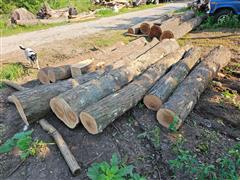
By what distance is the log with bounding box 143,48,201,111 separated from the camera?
486 centimetres

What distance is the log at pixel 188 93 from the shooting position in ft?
14.5

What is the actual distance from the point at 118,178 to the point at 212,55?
15.2ft

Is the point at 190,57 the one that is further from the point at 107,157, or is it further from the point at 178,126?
the point at 107,157

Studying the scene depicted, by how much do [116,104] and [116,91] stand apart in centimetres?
56

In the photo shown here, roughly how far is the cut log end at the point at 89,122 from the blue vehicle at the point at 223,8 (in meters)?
8.85

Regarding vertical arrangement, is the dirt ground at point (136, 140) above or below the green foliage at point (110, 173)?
below

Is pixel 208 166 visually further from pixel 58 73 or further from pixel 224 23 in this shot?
pixel 224 23

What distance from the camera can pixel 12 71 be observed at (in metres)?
7.36

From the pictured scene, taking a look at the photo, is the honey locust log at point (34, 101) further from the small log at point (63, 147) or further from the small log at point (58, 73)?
the small log at point (58, 73)

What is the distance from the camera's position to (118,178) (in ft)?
10.8

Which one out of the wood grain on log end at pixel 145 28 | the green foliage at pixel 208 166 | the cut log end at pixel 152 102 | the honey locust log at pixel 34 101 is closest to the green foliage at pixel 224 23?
the wood grain on log end at pixel 145 28

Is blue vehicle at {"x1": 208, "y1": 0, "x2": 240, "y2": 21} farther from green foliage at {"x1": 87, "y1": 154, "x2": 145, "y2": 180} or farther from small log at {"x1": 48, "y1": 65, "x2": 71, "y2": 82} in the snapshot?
green foliage at {"x1": 87, "y1": 154, "x2": 145, "y2": 180}

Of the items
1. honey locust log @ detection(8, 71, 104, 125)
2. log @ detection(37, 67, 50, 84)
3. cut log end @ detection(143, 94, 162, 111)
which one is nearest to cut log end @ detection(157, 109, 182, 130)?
cut log end @ detection(143, 94, 162, 111)

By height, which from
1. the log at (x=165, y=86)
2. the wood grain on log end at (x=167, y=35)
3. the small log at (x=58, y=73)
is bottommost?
the wood grain on log end at (x=167, y=35)
